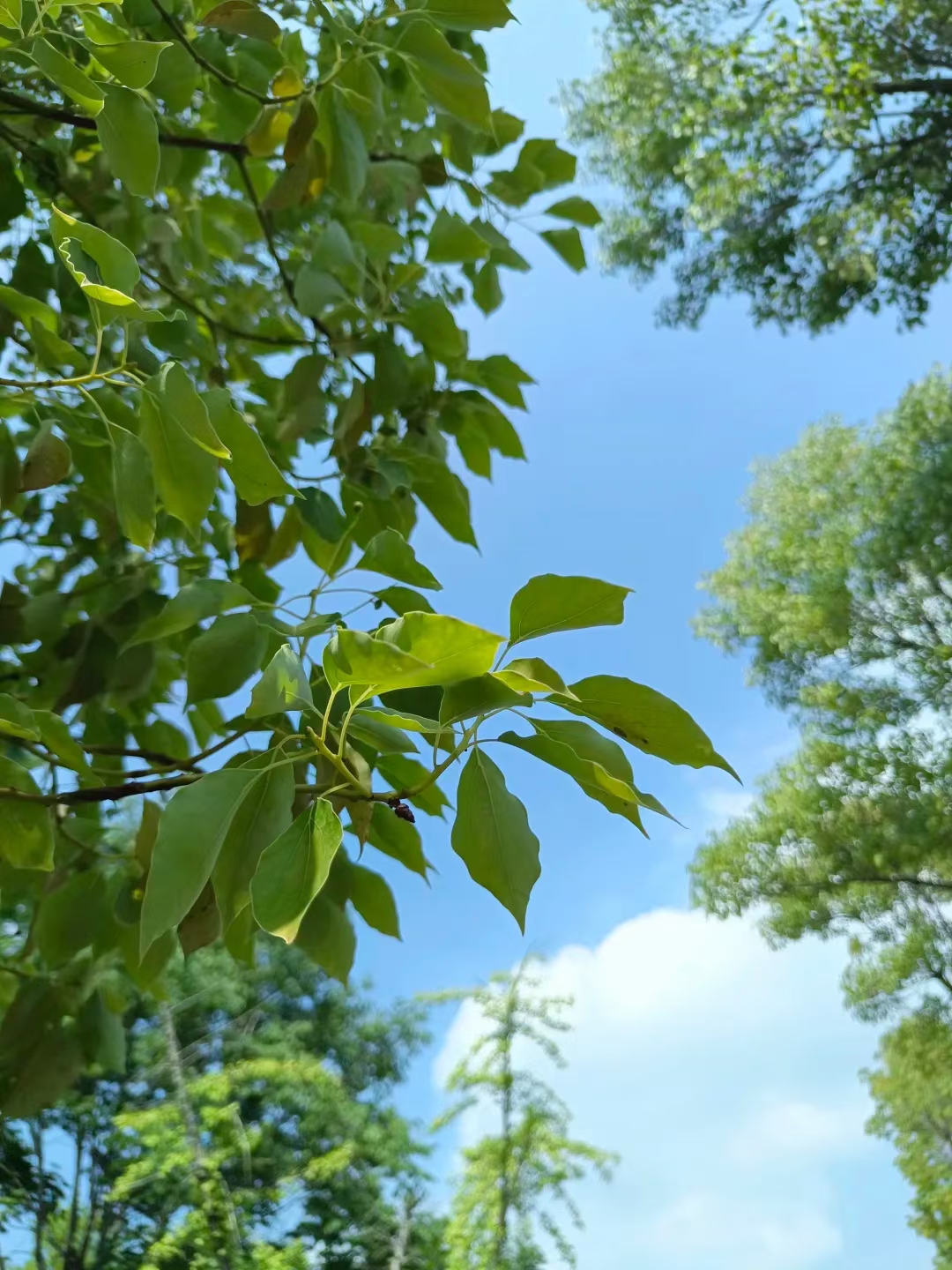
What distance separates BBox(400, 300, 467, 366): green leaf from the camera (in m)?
0.53

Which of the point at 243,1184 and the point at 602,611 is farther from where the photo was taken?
the point at 243,1184

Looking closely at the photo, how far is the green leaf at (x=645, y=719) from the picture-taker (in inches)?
8.2

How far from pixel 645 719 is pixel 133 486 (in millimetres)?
184

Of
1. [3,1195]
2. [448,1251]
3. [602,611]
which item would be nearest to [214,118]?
[602,611]

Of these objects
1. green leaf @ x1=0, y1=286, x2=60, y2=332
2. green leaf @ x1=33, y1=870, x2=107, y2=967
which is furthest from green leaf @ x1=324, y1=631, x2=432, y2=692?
green leaf @ x1=33, y1=870, x2=107, y2=967

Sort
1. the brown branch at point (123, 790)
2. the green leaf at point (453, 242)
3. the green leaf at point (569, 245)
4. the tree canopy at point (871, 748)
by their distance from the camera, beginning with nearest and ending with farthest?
the brown branch at point (123, 790) → the green leaf at point (453, 242) → the green leaf at point (569, 245) → the tree canopy at point (871, 748)

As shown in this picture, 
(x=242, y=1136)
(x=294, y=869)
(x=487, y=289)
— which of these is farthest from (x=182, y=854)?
(x=242, y=1136)

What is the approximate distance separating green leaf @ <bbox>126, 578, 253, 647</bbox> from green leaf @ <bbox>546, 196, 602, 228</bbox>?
39cm

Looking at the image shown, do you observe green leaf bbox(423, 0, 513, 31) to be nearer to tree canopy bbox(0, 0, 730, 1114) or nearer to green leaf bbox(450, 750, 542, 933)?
tree canopy bbox(0, 0, 730, 1114)

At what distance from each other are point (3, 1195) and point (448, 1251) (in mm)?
1841

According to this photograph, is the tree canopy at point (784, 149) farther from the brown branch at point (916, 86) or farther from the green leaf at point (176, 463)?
the green leaf at point (176, 463)

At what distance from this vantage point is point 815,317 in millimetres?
3795

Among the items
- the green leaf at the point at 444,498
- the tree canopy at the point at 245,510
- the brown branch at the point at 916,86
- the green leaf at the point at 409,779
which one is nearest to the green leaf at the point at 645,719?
the tree canopy at the point at 245,510

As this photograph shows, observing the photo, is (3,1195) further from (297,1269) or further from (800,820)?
(800,820)
